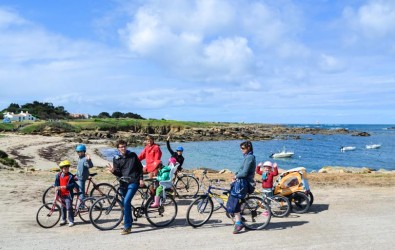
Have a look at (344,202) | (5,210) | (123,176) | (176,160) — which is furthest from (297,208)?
(5,210)

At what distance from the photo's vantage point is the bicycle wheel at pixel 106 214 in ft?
29.5

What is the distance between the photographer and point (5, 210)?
36.3ft

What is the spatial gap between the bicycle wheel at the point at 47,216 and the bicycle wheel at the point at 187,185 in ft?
16.2

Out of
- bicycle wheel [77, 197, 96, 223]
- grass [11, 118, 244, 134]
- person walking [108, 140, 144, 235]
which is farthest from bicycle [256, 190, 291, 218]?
grass [11, 118, 244, 134]

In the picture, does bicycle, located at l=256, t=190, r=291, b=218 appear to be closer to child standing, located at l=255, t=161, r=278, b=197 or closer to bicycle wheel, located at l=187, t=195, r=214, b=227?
child standing, located at l=255, t=161, r=278, b=197

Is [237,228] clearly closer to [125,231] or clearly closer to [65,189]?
[125,231]

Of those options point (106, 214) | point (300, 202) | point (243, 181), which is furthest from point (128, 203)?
point (300, 202)

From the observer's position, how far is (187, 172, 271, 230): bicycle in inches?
361

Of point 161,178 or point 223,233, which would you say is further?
point 161,178

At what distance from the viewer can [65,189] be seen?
9.28 m

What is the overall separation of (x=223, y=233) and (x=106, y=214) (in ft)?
9.29

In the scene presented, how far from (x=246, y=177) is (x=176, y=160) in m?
4.09

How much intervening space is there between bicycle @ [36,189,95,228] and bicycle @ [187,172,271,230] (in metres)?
2.49

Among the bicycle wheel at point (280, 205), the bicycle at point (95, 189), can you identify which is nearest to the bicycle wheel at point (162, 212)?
the bicycle at point (95, 189)
